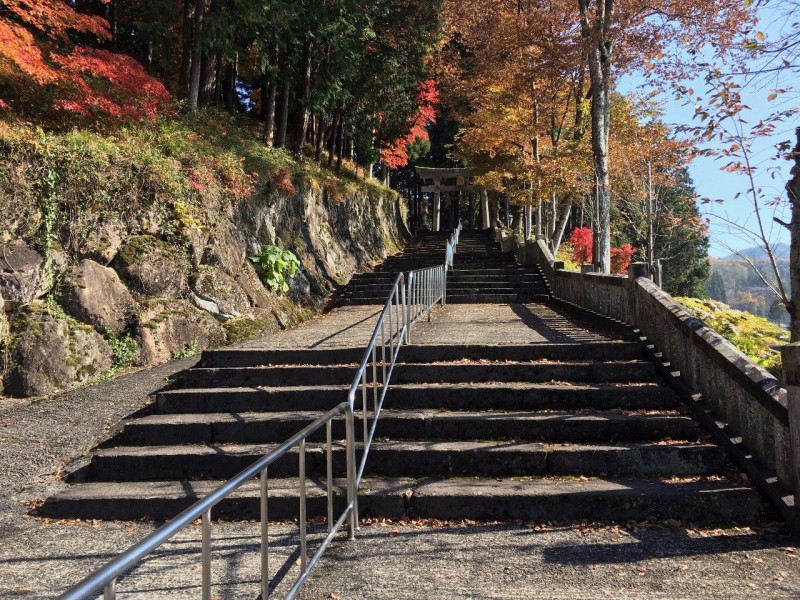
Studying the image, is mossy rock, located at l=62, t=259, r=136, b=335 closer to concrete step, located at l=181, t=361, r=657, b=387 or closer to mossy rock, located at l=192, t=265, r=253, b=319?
mossy rock, located at l=192, t=265, r=253, b=319

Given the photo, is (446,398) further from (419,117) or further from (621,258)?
(621,258)

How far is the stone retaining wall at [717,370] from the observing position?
3.94 meters

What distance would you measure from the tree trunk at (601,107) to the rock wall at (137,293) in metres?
6.31

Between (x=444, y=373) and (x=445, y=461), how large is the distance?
1526mm

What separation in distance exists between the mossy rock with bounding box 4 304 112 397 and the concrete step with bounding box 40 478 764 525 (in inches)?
92.4

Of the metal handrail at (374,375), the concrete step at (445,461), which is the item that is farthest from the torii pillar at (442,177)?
the concrete step at (445,461)

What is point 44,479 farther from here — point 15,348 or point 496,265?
point 496,265

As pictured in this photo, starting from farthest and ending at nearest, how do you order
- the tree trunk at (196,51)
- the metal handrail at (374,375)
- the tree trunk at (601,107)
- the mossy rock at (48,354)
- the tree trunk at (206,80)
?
1. the tree trunk at (206,80)
2. the tree trunk at (196,51)
3. the tree trunk at (601,107)
4. the mossy rock at (48,354)
5. the metal handrail at (374,375)

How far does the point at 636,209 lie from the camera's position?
1875 cm

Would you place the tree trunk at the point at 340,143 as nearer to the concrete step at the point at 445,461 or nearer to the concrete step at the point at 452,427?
the concrete step at the point at 452,427

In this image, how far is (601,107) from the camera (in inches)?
439

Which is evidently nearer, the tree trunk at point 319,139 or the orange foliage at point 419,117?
the tree trunk at point 319,139

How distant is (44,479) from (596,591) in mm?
4273

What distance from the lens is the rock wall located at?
635cm
